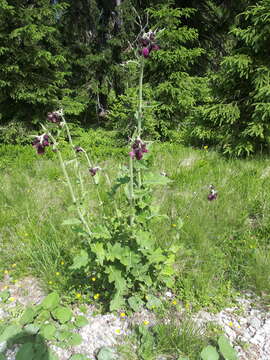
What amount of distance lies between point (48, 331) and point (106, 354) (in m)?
0.46

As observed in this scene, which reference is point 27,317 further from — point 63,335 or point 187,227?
point 187,227

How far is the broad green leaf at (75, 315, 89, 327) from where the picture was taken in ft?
6.57

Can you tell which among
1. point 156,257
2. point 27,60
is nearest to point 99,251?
point 156,257

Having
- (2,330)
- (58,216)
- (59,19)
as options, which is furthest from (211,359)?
(59,19)

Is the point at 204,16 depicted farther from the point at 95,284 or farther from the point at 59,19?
the point at 95,284

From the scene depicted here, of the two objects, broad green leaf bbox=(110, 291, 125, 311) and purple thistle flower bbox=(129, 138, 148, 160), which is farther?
broad green leaf bbox=(110, 291, 125, 311)

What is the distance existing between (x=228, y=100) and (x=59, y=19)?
6.20 meters

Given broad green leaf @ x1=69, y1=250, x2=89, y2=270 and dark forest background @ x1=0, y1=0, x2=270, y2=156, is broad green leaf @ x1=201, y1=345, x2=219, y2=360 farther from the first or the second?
dark forest background @ x1=0, y1=0, x2=270, y2=156

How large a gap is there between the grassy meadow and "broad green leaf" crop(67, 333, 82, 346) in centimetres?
32

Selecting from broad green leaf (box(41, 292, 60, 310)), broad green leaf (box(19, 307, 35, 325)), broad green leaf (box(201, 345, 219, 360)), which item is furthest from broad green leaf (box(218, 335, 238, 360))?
broad green leaf (box(19, 307, 35, 325))

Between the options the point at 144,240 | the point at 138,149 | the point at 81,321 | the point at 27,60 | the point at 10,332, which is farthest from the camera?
the point at 27,60

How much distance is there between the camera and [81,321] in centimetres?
202

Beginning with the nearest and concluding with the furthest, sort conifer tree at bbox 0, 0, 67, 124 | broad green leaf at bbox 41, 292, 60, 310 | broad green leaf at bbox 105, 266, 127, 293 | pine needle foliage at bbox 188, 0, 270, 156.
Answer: broad green leaf at bbox 105, 266, 127, 293
broad green leaf at bbox 41, 292, 60, 310
pine needle foliage at bbox 188, 0, 270, 156
conifer tree at bbox 0, 0, 67, 124

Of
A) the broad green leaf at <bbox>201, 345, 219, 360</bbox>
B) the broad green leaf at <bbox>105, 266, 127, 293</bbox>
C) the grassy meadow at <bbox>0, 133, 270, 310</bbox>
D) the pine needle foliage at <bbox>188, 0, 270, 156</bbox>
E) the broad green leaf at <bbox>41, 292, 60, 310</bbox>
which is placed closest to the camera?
the broad green leaf at <bbox>201, 345, 219, 360</bbox>
